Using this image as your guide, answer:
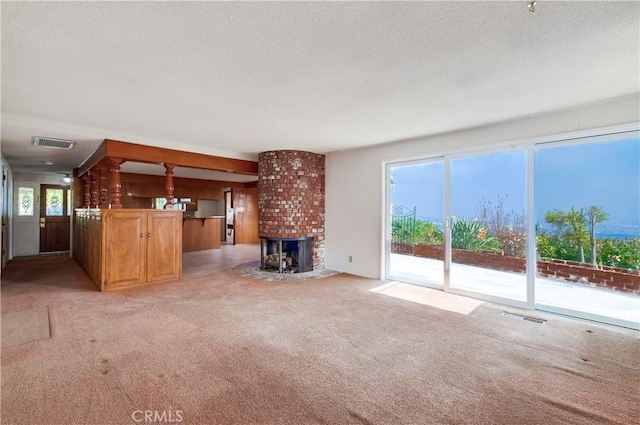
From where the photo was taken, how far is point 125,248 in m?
4.46

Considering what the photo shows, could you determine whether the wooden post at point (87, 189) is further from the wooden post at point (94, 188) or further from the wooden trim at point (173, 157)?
the wooden trim at point (173, 157)

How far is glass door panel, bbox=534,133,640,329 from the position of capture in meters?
3.11

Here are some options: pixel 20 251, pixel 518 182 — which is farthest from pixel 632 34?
pixel 20 251

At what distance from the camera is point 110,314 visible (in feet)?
10.8

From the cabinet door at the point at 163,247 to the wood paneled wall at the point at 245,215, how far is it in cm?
568

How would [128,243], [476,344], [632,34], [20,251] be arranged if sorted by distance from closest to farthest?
[632,34] < [476,344] < [128,243] < [20,251]

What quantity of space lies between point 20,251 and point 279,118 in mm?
8359

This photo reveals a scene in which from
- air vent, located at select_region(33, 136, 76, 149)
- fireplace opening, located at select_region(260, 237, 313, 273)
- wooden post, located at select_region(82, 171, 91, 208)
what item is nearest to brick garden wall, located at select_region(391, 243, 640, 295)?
fireplace opening, located at select_region(260, 237, 313, 273)

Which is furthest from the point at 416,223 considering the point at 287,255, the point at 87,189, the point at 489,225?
the point at 87,189

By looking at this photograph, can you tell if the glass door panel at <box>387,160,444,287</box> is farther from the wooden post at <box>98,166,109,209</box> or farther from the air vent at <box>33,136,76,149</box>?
the wooden post at <box>98,166,109,209</box>

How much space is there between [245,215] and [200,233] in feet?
7.36

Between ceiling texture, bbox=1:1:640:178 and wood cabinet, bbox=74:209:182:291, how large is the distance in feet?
4.70

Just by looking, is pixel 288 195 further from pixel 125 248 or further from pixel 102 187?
pixel 102 187

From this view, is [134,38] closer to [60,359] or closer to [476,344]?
[60,359]
